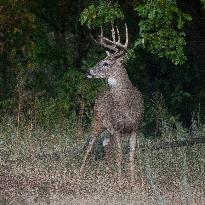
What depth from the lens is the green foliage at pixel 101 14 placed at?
1098cm

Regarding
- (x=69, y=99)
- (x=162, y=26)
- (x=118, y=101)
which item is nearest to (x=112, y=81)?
(x=118, y=101)

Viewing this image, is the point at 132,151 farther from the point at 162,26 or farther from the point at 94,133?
the point at 162,26

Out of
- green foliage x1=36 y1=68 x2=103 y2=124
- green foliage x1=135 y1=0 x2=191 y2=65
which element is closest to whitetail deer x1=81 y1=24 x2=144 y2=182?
green foliage x1=135 y1=0 x2=191 y2=65

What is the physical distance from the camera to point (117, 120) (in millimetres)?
11305

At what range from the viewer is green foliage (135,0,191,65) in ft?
34.0

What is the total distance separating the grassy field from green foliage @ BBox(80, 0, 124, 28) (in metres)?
1.65

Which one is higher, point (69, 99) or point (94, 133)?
point (94, 133)

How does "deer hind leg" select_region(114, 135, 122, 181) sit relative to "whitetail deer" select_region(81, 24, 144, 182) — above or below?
below

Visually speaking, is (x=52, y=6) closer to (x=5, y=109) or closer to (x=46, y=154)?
(x=5, y=109)

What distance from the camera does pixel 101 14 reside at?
11055mm

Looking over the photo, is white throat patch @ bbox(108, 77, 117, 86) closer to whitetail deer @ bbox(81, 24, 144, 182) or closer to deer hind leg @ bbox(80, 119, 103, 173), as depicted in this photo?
whitetail deer @ bbox(81, 24, 144, 182)

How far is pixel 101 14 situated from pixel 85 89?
12.7 feet

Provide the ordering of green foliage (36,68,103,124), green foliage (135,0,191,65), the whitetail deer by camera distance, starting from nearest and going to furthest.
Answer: green foliage (135,0,191,65), the whitetail deer, green foliage (36,68,103,124)

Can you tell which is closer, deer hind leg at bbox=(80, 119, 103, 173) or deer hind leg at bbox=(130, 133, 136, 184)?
deer hind leg at bbox=(130, 133, 136, 184)
